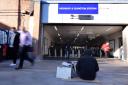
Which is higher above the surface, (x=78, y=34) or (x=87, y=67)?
(x=78, y=34)

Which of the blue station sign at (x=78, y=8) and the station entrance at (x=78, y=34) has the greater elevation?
the blue station sign at (x=78, y=8)

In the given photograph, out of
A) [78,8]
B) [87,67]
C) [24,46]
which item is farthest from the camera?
[78,8]

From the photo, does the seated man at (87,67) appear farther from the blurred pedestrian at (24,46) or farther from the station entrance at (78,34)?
the station entrance at (78,34)

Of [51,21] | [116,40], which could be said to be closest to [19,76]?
[51,21]

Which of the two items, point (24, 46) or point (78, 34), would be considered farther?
point (78, 34)

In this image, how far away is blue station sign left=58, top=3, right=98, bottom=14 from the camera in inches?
979

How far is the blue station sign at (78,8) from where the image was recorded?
2488 cm

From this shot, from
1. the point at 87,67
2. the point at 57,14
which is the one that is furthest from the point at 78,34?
the point at 87,67

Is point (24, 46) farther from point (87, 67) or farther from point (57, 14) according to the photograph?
point (57, 14)

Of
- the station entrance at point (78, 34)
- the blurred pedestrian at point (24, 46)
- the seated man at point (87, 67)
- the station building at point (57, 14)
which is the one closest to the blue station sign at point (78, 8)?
the station building at point (57, 14)

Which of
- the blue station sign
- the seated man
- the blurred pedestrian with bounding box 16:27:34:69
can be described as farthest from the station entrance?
the seated man

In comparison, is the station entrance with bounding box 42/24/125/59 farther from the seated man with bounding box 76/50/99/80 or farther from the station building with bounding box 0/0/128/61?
the seated man with bounding box 76/50/99/80

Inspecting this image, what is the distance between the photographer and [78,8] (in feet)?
81.8

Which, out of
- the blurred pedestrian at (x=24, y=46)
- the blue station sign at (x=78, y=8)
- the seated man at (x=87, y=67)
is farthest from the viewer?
A: the blue station sign at (x=78, y=8)
